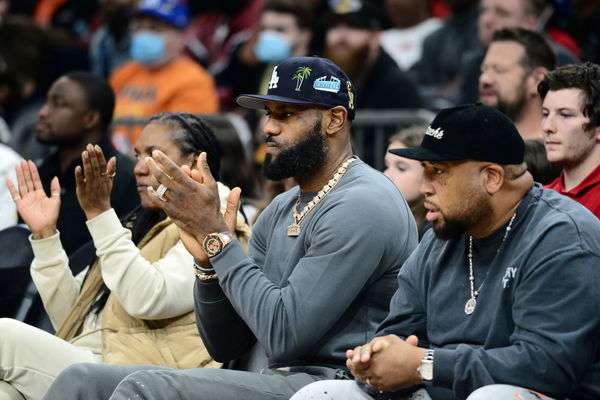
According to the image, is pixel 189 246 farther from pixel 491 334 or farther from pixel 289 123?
pixel 491 334

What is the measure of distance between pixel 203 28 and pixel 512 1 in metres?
4.32

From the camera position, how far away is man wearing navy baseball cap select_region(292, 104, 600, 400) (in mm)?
3453

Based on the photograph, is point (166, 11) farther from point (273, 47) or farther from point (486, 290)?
point (486, 290)

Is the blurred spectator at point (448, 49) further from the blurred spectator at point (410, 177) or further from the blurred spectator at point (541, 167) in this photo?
the blurred spectator at point (541, 167)

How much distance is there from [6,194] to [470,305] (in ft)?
13.0

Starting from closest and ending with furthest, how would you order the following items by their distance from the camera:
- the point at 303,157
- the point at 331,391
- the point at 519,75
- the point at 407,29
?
the point at 331,391 < the point at 303,157 < the point at 519,75 < the point at 407,29

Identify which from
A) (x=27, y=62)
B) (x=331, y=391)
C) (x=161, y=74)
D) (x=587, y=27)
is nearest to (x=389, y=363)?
(x=331, y=391)

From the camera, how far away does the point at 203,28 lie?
1127cm

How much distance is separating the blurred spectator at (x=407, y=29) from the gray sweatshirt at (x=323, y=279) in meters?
5.61

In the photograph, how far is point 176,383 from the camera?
3957 millimetres

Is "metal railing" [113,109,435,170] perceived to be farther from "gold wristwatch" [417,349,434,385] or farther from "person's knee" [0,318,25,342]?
"gold wristwatch" [417,349,434,385]

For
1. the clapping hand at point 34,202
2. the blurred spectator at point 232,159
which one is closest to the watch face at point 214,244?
the clapping hand at point 34,202

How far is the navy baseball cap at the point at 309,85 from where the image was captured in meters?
4.35

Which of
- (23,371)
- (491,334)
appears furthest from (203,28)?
(491,334)
